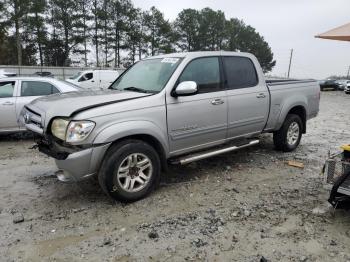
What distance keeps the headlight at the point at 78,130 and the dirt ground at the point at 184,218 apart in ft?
3.10

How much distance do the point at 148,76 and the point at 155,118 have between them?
0.94 metres

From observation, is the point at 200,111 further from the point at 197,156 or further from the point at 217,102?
the point at 197,156

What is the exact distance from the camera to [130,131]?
4098mm

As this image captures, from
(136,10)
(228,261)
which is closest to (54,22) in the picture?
(136,10)

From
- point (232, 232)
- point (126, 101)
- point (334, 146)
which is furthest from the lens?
point (334, 146)

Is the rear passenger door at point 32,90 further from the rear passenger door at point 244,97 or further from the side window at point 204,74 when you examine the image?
the rear passenger door at point 244,97

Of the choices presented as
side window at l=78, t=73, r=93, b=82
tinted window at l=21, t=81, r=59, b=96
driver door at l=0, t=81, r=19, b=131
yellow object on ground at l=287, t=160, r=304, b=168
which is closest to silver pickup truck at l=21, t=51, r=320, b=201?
yellow object on ground at l=287, t=160, r=304, b=168

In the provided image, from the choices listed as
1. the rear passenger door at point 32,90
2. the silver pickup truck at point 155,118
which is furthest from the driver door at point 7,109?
the silver pickup truck at point 155,118

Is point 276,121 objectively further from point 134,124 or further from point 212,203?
point 134,124

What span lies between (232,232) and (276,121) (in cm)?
307

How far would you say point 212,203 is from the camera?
171 inches

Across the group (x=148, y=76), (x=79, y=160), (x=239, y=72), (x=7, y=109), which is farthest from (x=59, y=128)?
(x=7, y=109)

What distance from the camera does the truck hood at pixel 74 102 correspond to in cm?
397

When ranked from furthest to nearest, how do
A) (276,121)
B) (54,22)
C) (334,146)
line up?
(54,22)
(334,146)
(276,121)
